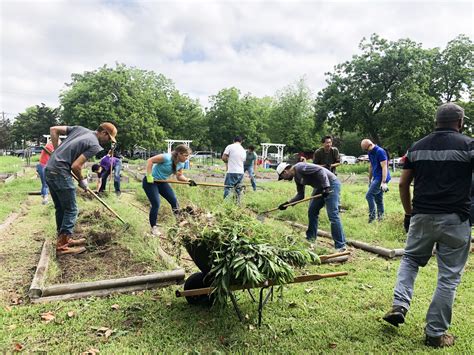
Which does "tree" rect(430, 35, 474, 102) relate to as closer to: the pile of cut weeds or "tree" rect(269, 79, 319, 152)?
"tree" rect(269, 79, 319, 152)

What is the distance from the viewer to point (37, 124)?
5497 cm

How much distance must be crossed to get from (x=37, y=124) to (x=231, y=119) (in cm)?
3441

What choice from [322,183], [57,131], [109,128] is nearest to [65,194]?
[57,131]

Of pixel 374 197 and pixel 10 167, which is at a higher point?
pixel 374 197

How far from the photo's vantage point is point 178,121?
137 feet

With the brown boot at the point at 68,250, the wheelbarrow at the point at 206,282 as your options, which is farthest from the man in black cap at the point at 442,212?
the brown boot at the point at 68,250

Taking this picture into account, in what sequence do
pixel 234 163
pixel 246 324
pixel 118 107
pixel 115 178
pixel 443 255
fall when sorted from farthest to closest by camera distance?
pixel 118 107
pixel 115 178
pixel 234 163
pixel 246 324
pixel 443 255

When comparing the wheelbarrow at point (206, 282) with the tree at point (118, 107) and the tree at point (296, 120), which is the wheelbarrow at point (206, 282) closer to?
the tree at point (118, 107)

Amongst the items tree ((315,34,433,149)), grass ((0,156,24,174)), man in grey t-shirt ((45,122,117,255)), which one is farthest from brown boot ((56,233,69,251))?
tree ((315,34,433,149))

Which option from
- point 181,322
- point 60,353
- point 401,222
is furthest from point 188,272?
point 401,222

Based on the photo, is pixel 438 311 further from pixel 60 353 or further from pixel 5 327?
pixel 5 327

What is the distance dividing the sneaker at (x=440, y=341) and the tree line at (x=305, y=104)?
27.9 m

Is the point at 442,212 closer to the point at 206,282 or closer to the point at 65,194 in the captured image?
the point at 206,282

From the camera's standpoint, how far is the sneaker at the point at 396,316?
2.68m
